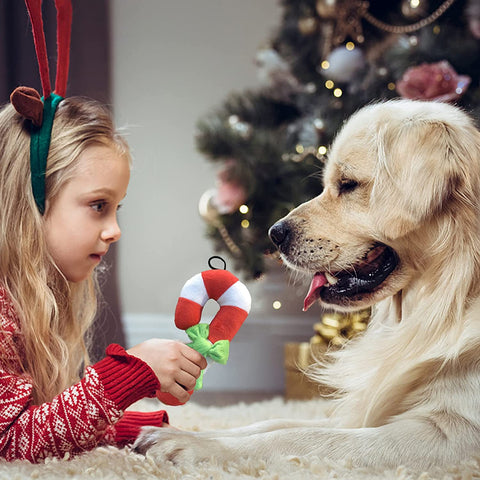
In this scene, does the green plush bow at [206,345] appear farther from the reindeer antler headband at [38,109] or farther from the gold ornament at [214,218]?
the gold ornament at [214,218]

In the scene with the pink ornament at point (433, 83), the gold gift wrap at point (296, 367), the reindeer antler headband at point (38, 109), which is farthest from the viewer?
the gold gift wrap at point (296, 367)

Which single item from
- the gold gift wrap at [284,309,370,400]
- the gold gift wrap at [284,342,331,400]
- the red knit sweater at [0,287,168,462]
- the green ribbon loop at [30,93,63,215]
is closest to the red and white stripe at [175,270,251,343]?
the red knit sweater at [0,287,168,462]

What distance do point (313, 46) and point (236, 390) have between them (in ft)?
4.73

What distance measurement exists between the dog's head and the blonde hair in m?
0.41

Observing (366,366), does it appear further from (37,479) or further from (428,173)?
(37,479)

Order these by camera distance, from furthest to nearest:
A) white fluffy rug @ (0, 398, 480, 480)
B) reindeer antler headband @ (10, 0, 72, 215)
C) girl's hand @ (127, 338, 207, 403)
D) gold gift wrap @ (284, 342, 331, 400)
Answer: gold gift wrap @ (284, 342, 331, 400) → reindeer antler headband @ (10, 0, 72, 215) → girl's hand @ (127, 338, 207, 403) → white fluffy rug @ (0, 398, 480, 480)

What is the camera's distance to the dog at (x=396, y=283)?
945 mm

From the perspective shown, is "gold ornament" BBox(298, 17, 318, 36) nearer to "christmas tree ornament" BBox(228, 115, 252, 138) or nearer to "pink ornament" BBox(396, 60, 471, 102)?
"christmas tree ornament" BBox(228, 115, 252, 138)

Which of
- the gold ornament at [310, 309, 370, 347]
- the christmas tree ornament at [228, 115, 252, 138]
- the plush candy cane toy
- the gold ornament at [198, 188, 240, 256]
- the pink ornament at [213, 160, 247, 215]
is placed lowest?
the gold ornament at [310, 309, 370, 347]

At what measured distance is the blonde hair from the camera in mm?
1090

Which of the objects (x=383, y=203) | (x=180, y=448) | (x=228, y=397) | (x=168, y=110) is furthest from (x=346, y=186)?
(x=168, y=110)

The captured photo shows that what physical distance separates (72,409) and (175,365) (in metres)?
0.17

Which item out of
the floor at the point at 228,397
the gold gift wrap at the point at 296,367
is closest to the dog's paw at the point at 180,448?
the gold gift wrap at the point at 296,367

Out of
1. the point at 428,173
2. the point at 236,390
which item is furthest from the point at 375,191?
the point at 236,390
